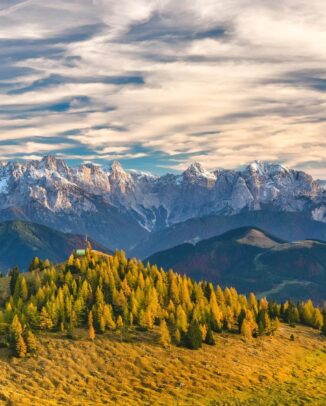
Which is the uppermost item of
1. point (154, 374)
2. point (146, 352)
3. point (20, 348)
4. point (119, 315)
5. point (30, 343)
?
point (30, 343)

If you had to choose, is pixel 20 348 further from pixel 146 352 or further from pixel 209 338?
pixel 209 338

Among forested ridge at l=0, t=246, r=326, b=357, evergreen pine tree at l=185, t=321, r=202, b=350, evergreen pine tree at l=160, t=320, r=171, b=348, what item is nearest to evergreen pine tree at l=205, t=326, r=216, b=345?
forested ridge at l=0, t=246, r=326, b=357

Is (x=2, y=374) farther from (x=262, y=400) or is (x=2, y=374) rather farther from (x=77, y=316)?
(x=262, y=400)

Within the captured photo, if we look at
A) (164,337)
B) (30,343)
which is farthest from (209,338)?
(30,343)

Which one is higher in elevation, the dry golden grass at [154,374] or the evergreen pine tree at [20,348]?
the evergreen pine tree at [20,348]

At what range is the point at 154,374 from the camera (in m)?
132

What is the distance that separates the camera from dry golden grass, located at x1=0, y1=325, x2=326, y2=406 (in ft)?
381

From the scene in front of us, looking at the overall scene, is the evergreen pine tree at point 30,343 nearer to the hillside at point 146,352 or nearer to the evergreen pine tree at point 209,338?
the hillside at point 146,352

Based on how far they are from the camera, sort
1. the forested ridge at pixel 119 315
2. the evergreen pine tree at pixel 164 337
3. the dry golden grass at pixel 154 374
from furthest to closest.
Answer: the evergreen pine tree at pixel 164 337
the forested ridge at pixel 119 315
the dry golden grass at pixel 154 374

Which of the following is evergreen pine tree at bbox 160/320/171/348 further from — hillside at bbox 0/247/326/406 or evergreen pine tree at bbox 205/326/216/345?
evergreen pine tree at bbox 205/326/216/345

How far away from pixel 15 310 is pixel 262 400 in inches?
2871

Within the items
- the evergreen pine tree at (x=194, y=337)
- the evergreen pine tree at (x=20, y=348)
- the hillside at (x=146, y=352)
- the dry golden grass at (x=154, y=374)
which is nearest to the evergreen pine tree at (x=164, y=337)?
the hillside at (x=146, y=352)

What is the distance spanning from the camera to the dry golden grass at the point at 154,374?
381ft

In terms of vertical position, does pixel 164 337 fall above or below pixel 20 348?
below
